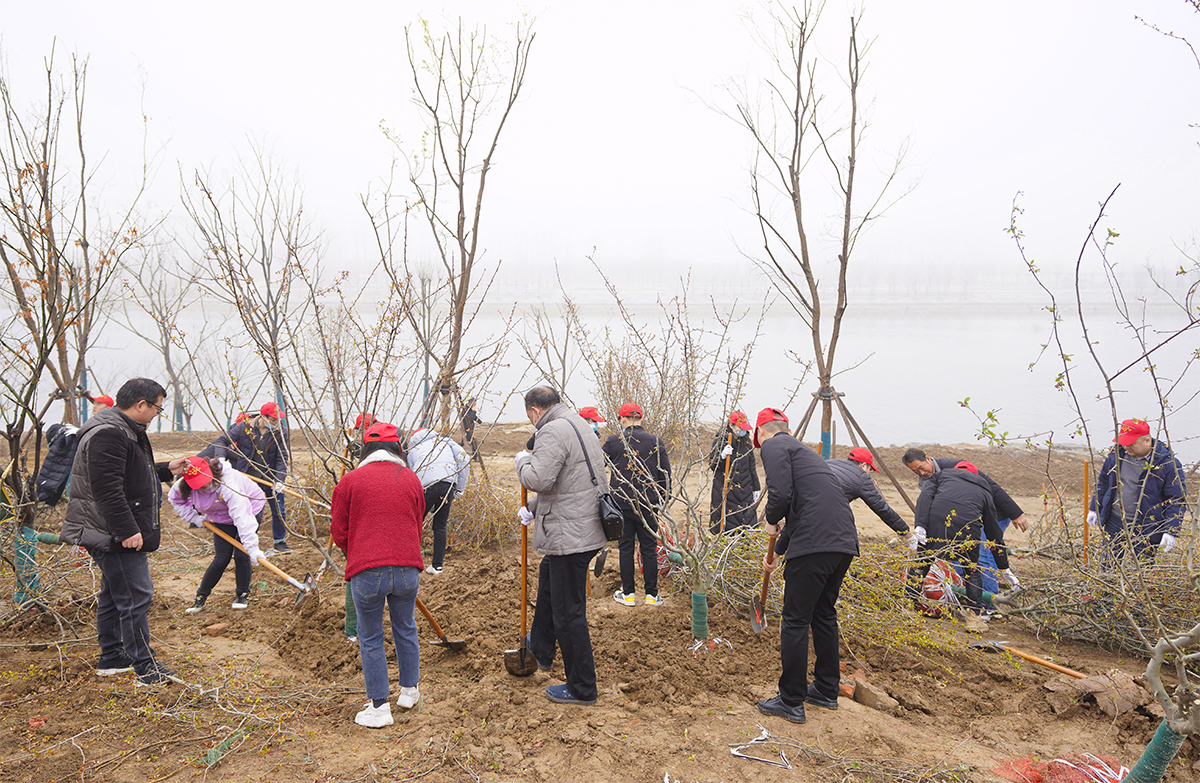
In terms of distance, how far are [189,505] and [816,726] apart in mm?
4362

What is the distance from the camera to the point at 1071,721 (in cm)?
379

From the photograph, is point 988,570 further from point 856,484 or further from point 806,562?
point 806,562

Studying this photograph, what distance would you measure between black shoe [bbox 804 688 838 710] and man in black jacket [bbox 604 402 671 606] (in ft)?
5.56

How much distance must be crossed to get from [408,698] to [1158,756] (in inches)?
128

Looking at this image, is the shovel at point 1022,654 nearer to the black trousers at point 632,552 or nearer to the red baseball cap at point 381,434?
the black trousers at point 632,552

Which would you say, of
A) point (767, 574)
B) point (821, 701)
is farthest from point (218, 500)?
point (821, 701)

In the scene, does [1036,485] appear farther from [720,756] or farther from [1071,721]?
[720,756]

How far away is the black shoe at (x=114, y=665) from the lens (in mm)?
3881

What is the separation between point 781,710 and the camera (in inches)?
142

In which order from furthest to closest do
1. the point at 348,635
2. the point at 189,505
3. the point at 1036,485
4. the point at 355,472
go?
1. the point at 1036,485
2. the point at 189,505
3. the point at 348,635
4. the point at 355,472

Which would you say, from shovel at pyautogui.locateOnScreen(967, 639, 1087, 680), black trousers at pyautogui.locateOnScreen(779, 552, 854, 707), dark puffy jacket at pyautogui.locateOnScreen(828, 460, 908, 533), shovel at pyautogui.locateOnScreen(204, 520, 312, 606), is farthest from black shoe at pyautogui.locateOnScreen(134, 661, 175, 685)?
shovel at pyautogui.locateOnScreen(967, 639, 1087, 680)

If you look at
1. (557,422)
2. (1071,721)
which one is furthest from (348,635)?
(1071,721)

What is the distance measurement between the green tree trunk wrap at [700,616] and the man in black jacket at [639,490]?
842 mm

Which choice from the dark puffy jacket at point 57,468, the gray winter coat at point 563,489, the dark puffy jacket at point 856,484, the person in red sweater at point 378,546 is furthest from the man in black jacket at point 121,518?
the dark puffy jacket at point 856,484
